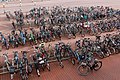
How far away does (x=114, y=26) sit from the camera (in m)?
19.3

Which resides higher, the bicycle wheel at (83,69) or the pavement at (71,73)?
the bicycle wheel at (83,69)

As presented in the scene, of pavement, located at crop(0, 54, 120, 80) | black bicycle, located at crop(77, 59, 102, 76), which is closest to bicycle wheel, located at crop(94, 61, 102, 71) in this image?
black bicycle, located at crop(77, 59, 102, 76)

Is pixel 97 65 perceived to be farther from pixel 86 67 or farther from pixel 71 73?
pixel 71 73

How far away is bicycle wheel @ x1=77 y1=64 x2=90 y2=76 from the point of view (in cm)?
1155

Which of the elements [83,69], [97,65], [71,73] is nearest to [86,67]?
[83,69]

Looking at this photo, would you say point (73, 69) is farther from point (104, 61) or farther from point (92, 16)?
point (92, 16)

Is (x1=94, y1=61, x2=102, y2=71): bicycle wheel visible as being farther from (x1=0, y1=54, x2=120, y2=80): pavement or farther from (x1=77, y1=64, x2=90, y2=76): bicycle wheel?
(x1=77, y1=64, x2=90, y2=76): bicycle wheel

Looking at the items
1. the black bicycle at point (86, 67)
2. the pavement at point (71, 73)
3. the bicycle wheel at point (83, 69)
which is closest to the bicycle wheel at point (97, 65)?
the black bicycle at point (86, 67)

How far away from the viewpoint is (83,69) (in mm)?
11742

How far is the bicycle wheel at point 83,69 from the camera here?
1155cm

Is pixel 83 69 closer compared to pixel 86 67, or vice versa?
pixel 86 67

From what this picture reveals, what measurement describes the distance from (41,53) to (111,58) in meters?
5.60

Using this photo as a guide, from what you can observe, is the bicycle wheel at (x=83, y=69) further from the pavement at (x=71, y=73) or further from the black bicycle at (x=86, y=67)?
the pavement at (x=71, y=73)

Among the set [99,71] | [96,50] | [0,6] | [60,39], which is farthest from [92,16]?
[0,6]
